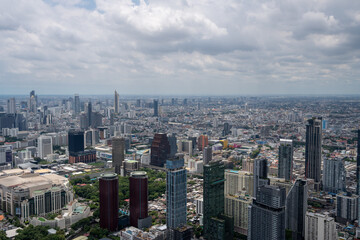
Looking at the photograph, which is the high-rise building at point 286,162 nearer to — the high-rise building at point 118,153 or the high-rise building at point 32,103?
the high-rise building at point 118,153

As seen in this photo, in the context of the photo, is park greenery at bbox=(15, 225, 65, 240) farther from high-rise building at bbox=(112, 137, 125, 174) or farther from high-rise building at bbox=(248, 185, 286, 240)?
high-rise building at bbox=(112, 137, 125, 174)

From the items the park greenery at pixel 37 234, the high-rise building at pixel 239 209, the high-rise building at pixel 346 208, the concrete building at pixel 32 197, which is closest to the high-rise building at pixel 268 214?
the high-rise building at pixel 239 209

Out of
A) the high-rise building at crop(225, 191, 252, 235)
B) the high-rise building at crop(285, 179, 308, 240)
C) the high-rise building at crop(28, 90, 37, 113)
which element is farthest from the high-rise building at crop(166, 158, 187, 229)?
the high-rise building at crop(28, 90, 37, 113)

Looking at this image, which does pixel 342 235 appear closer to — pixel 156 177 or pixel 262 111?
pixel 156 177

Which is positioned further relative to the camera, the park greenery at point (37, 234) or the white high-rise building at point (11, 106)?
the white high-rise building at point (11, 106)

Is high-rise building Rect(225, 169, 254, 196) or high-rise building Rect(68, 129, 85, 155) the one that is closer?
high-rise building Rect(225, 169, 254, 196)

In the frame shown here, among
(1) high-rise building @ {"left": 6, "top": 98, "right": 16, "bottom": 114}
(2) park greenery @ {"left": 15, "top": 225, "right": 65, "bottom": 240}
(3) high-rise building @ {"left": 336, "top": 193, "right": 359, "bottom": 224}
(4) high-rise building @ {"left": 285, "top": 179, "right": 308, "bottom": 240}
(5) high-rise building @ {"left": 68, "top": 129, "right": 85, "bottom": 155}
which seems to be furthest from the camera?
(1) high-rise building @ {"left": 6, "top": 98, "right": 16, "bottom": 114}

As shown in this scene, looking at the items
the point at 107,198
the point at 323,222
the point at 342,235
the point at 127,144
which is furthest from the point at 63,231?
the point at 127,144
